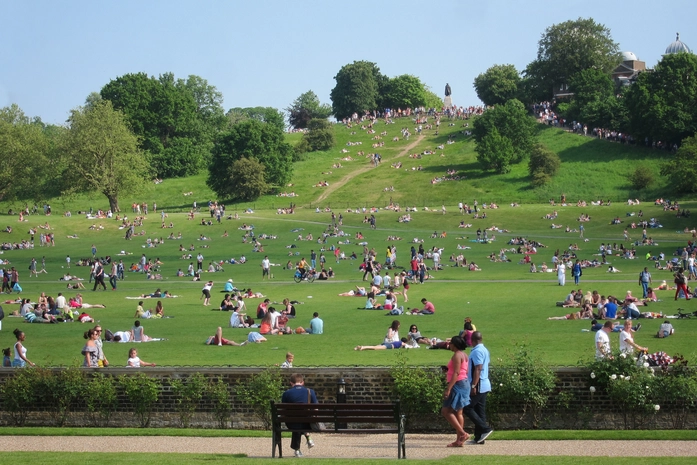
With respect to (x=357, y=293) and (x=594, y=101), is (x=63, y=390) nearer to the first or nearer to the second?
(x=357, y=293)

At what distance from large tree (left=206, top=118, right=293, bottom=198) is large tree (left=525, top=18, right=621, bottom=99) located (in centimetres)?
4833

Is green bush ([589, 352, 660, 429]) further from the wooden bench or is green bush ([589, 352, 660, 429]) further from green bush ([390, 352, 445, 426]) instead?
the wooden bench

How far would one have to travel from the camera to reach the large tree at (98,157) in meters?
90.4

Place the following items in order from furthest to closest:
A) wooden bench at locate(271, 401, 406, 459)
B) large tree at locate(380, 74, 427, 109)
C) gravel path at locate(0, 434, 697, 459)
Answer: large tree at locate(380, 74, 427, 109)
gravel path at locate(0, 434, 697, 459)
wooden bench at locate(271, 401, 406, 459)

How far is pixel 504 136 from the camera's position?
347 feet

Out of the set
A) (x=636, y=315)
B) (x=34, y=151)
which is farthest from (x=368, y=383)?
(x=34, y=151)

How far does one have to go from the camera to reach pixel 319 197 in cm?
10025

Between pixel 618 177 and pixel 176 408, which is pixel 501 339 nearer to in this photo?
pixel 176 408

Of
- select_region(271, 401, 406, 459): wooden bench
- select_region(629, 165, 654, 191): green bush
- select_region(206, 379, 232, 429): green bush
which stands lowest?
select_region(206, 379, 232, 429): green bush

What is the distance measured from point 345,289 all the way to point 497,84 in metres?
109

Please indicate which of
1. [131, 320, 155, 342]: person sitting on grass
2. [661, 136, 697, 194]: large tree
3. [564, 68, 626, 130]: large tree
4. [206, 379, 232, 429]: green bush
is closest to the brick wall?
[206, 379, 232, 429]: green bush

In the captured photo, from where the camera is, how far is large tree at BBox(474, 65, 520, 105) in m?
147

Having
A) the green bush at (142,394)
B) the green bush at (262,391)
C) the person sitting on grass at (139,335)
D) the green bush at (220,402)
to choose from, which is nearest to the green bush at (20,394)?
the green bush at (142,394)

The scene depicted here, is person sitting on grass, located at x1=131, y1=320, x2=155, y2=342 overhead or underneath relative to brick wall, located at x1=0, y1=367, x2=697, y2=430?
underneath
